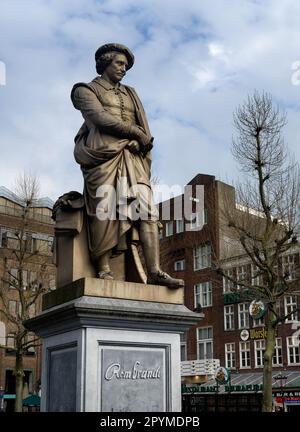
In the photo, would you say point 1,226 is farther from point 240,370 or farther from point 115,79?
point 115,79

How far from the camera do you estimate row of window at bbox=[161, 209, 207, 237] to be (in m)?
46.9

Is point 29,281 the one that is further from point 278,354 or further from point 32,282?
point 278,354

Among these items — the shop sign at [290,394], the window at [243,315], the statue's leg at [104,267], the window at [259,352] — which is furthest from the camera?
the window at [243,315]

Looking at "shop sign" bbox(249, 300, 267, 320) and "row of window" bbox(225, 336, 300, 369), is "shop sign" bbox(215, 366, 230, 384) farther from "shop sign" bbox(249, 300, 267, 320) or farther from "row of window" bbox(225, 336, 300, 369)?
"shop sign" bbox(249, 300, 267, 320)

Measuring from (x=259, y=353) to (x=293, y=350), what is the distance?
3.36 meters

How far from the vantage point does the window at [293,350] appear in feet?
137

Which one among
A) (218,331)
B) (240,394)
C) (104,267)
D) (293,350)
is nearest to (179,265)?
(218,331)

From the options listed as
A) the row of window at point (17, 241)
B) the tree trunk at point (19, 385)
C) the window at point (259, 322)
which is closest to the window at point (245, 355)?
the window at point (259, 322)

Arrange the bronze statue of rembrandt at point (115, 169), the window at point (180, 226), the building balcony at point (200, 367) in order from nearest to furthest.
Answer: the bronze statue of rembrandt at point (115, 169) → the building balcony at point (200, 367) → the window at point (180, 226)

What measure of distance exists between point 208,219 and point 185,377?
13.0 meters

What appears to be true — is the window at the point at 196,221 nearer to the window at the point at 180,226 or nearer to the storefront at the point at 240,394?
the window at the point at 180,226

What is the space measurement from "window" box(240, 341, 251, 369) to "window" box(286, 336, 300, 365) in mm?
4038

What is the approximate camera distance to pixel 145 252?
26.2ft

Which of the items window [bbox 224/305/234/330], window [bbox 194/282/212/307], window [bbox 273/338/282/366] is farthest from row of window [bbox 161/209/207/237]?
window [bbox 273/338/282/366]
